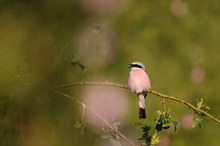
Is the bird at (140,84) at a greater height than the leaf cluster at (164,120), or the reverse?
the bird at (140,84)

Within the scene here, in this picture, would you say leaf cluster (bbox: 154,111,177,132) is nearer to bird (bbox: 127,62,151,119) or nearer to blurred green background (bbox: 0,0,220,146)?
bird (bbox: 127,62,151,119)

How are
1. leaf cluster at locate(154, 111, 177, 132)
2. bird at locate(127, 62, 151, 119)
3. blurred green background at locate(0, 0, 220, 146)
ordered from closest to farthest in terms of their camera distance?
leaf cluster at locate(154, 111, 177, 132), bird at locate(127, 62, 151, 119), blurred green background at locate(0, 0, 220, 146)

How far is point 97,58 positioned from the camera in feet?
14.2

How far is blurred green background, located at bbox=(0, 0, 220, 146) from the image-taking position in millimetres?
2904

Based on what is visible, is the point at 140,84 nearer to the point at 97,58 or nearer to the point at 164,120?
the point at 164,120

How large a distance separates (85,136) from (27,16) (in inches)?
32.7

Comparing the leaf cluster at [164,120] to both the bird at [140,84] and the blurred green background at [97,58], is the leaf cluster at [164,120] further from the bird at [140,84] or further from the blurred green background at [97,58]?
the blurred green background at [97,58]

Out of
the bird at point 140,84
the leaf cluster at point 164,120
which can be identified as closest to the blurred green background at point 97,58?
the bird at point 140,84

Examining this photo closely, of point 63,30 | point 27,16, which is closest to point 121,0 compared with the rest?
point 63,30

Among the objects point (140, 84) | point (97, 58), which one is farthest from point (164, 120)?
point (97, 58)

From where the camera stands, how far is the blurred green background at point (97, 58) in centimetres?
290

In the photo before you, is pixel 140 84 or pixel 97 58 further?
pixel 97 58

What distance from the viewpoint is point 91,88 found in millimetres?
4074

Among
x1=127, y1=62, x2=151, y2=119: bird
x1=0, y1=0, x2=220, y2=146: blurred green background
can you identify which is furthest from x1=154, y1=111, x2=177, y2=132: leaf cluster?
x1=0, y1=0, x2=220, y2=146: blurred green background
